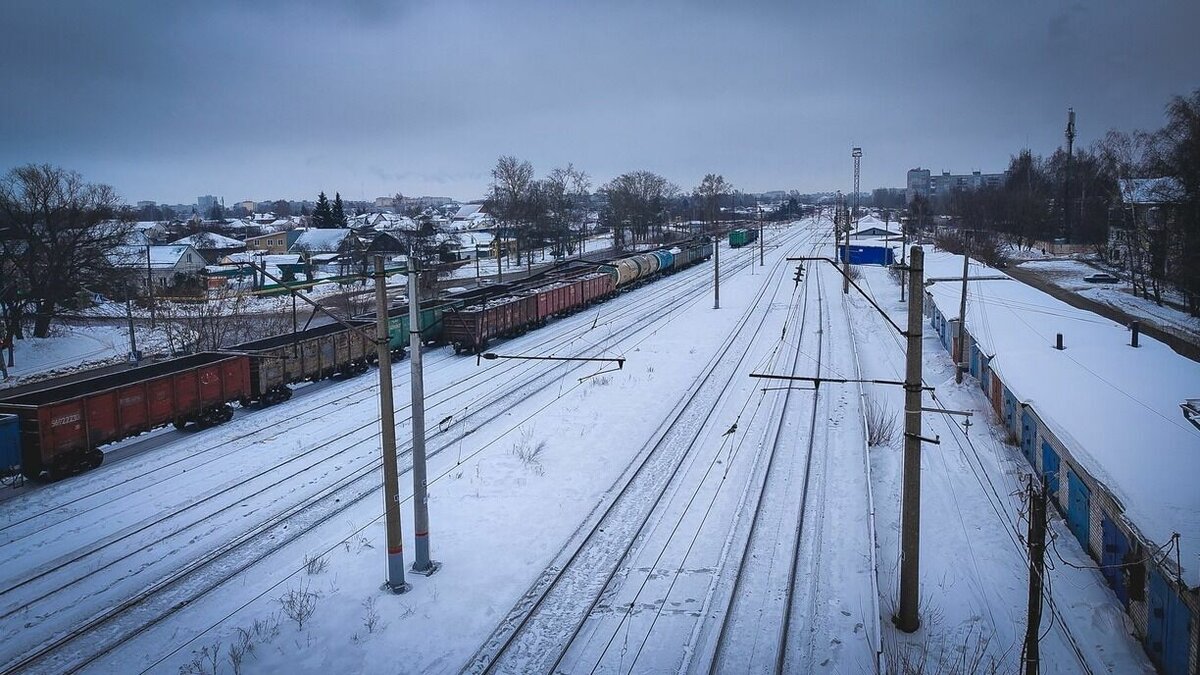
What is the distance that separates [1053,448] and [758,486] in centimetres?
598

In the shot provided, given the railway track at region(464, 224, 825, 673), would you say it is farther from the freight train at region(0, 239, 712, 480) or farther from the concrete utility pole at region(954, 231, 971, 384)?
the concrete utility pole at region(954, 231, 971, 384)

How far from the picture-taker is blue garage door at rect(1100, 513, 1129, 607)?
37.2 feet

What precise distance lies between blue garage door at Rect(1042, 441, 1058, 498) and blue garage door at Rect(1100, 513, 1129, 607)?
2.95 metres

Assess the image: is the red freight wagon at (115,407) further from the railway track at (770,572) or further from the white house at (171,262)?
the white house at (171,262)

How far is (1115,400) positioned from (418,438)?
17.7 meters

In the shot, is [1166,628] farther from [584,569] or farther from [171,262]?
[171,262]

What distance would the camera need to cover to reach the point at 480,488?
17.0 meters

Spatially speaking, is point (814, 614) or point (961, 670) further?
point (814, 614)

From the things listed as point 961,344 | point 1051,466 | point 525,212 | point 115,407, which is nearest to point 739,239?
point 525,212

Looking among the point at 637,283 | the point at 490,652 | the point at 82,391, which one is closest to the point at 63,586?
the point at 490,652

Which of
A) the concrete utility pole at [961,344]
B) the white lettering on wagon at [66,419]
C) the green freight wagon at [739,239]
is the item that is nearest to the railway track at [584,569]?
the concrete utility pole at [961,344]

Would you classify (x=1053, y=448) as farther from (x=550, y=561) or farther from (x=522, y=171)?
(x=522, y=171)

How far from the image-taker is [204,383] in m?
21.0

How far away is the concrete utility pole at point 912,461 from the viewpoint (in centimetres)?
1043
